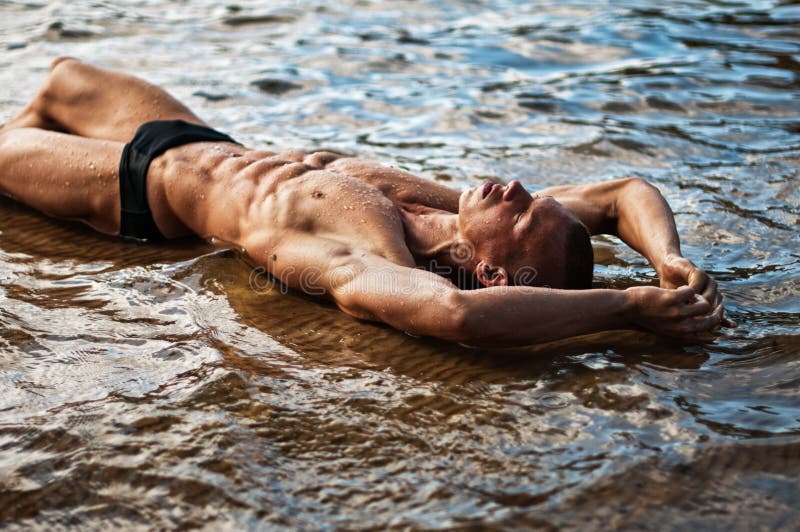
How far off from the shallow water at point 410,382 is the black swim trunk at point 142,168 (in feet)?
0.50

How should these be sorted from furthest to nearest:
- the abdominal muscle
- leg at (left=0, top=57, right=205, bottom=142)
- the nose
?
leg at (left=0, top=57, right=205, bottom=142) < the abdominal muscle < the nose

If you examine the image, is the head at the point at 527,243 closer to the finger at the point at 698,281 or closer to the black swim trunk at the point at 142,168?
the finger at the point at 698,281

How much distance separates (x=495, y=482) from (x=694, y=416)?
85 centimetres

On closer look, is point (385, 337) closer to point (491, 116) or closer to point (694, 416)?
point (694, 416)

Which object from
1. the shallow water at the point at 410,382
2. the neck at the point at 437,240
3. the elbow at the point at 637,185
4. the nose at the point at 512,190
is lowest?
the shallow water at the point at 410,382

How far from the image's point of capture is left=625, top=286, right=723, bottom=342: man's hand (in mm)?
3576

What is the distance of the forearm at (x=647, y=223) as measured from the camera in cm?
413

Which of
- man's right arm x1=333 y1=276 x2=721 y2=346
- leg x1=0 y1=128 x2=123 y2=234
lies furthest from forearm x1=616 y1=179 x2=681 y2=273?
leg x1=0 y1=128 x2=123 y2=234

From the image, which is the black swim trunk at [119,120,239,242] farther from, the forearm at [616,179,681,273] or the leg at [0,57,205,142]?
the forearm at [616,179,681,273]

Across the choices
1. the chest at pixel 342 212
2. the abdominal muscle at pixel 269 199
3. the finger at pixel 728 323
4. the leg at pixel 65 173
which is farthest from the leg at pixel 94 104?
the finger at pixel 728 323

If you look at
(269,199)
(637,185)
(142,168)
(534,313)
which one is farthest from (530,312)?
(142,168)

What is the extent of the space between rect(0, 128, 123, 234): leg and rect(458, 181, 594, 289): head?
6.51ft

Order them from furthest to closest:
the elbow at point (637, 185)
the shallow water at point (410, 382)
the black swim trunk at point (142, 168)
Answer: the black swim trunk at point (142, 168) < the elbow at point (637, 185) < the shallow water at point (410, 382)

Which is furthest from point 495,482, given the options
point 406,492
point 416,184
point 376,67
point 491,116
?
point 376,67
